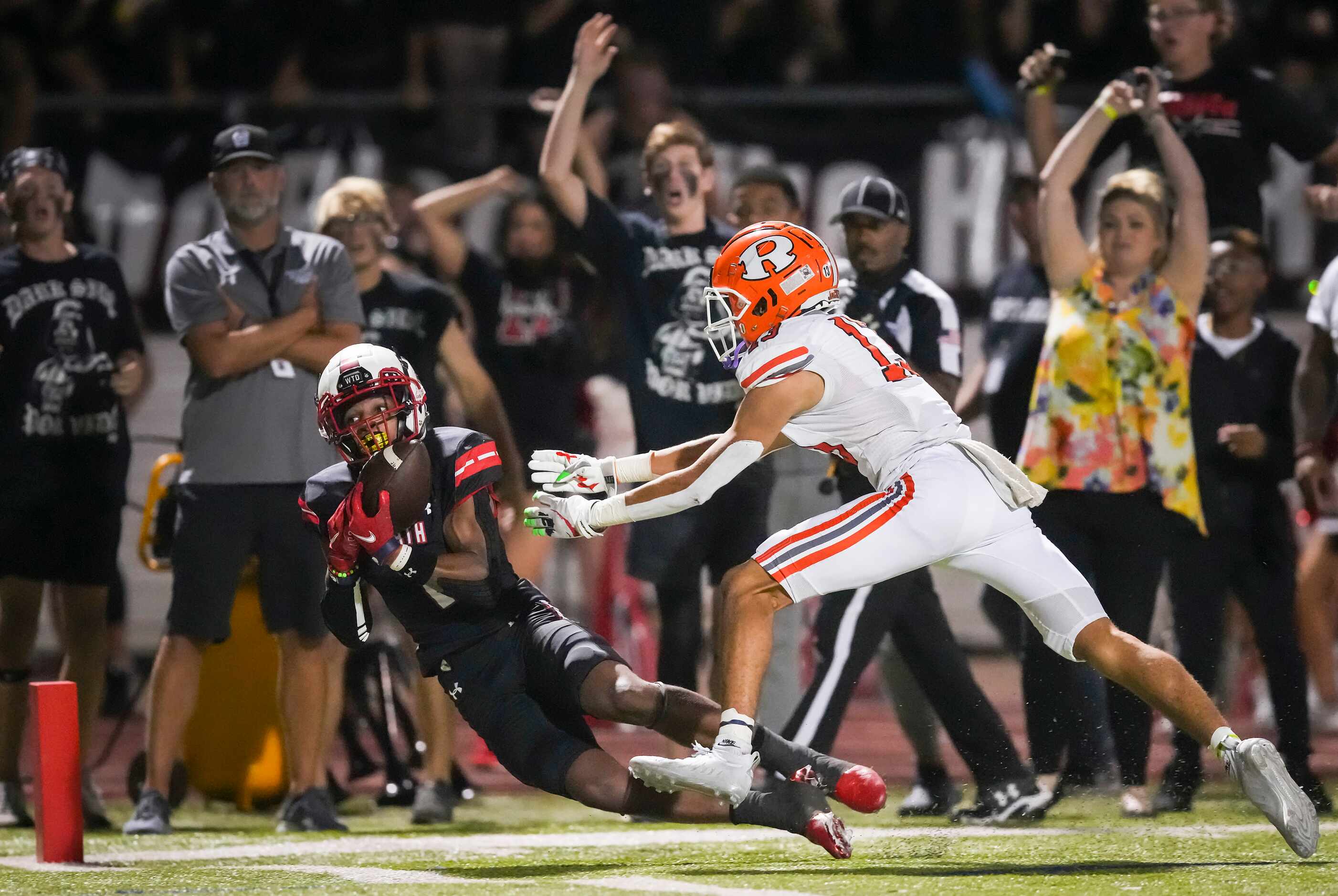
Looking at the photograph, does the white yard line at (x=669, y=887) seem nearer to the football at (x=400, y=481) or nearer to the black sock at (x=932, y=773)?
the football at (x=400, y=481)

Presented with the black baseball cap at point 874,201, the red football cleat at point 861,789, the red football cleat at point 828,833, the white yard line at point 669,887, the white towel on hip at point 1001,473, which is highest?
the black baseball cap at point 874,201

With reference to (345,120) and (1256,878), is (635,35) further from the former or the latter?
(1256,878)

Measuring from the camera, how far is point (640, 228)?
6.93 m

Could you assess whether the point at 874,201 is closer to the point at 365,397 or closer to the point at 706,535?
the point at 706,535

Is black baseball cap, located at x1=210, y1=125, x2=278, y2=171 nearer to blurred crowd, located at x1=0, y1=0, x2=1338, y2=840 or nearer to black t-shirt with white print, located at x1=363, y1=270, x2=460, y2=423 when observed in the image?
blurred crowd, located at x1=0, y1=0, x2=1338, y2=840

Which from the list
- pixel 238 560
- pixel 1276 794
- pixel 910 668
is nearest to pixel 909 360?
pixel 910 668

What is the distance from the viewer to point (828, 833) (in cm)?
481

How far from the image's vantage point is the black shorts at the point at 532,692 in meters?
5.28

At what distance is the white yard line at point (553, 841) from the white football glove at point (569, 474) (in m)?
1.15

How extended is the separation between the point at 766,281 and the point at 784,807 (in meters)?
1.39

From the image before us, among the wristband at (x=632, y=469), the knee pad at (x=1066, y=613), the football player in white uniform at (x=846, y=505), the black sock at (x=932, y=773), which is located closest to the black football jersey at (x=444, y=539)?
the football player in white uniform at (x=846, y=505)

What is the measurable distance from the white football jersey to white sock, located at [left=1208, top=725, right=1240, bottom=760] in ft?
3.33

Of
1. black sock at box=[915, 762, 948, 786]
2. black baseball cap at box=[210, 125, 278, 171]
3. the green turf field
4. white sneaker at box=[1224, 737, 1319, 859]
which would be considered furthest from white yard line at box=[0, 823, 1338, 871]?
black baseball cap at box=[210, 125, 278, 171]

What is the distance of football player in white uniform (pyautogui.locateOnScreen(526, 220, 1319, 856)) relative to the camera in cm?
500
